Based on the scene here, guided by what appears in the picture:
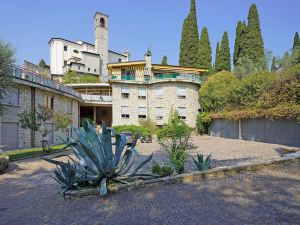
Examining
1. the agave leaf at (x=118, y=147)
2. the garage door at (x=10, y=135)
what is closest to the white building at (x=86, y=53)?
the garage door at (x=10, y=135)

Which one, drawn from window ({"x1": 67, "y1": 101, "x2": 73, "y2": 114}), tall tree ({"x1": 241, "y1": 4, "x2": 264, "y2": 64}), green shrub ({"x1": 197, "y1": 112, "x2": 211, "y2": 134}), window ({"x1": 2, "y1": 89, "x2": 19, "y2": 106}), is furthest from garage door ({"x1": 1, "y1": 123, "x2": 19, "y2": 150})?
tall tree ({"x1": 241, "y1": 4, "x2": 264, "y2": 64})

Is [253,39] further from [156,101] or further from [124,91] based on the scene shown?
[124,91]

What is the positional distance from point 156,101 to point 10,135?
22.1 m

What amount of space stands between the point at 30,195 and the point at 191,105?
110 ft

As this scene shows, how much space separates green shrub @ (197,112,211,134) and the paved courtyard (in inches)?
1127

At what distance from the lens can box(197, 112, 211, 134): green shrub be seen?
37.0 m

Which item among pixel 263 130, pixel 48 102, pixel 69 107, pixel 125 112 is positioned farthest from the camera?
pixel 125 112

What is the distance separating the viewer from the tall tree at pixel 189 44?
49875 millimetres

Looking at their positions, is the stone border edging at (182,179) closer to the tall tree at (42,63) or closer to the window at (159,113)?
the window at (159,113)

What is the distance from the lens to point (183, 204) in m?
5.63

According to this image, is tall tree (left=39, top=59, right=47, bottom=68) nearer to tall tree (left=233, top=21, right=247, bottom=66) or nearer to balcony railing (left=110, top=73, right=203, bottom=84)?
balcony railing (left=110, top=73, right=203, bottom=84)

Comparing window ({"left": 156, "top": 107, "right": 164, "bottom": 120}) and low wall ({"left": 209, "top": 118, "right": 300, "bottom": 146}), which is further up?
window ({"left": 156, "top": 107, "right": 164, "bottom": 120})

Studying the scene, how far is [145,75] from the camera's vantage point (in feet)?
139

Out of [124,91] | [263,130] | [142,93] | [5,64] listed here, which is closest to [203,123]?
[142,93]
